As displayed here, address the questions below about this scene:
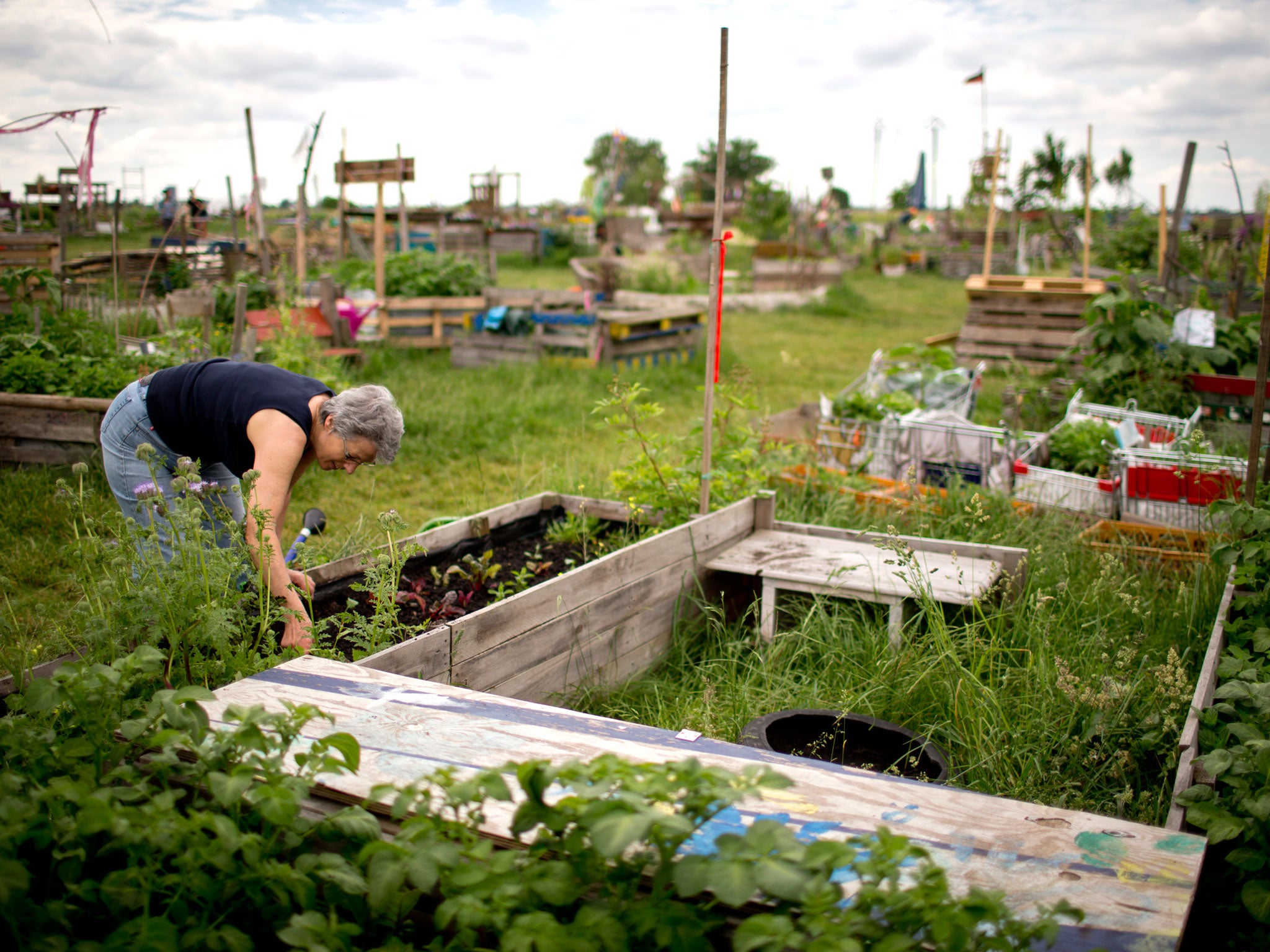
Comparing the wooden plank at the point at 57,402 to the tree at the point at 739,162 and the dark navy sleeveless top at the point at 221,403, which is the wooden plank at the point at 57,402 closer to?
the dark navy sleeveless top at the point at 221,403

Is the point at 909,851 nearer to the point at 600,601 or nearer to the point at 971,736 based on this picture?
the point at 971,736

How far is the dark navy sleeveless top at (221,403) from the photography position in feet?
9.34

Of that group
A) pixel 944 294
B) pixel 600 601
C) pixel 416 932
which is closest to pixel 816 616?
pixel 600 601

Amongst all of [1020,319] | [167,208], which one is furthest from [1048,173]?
[167,208]

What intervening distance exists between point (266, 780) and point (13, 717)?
604 millimetres

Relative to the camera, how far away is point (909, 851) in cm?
A: 108

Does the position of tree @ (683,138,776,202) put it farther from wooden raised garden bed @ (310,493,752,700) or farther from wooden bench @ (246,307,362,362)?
wooden raised garden bed @ (310,493,752,700)

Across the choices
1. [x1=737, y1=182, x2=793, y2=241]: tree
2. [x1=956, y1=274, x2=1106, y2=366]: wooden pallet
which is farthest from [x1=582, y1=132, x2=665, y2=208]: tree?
[x1=956, y1=274, x2=1106, y2=366]: wooden pallet

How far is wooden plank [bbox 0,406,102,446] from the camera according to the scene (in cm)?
511

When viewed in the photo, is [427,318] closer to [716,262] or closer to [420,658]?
[716,262]

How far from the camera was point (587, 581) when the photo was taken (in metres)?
3.24

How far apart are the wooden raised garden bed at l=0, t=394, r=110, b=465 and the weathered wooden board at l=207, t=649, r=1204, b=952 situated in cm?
382

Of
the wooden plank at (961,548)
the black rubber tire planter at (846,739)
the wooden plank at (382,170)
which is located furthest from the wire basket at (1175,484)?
the wooden plank at (382,170)

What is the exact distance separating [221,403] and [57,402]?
113 inches
